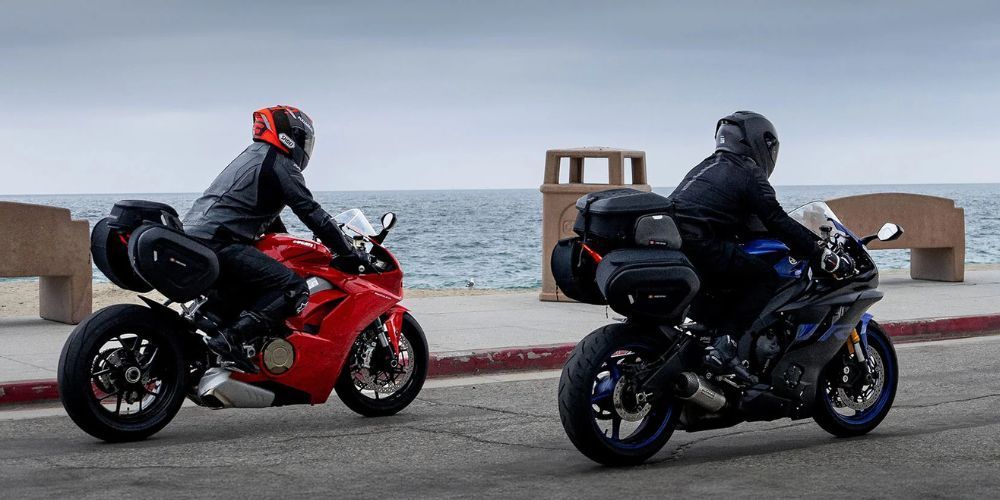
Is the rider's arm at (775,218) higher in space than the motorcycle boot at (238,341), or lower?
Answer: higher

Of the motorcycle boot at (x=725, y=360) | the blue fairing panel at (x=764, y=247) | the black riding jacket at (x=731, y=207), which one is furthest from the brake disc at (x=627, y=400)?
the blue fairing panel at (x=764, y=247)

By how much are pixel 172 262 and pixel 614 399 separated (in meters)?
2.58

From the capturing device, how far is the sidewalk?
36.5ft

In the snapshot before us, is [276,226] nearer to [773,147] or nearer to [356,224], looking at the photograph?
[356,224]

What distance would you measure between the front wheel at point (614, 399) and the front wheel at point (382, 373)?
83.9 inches

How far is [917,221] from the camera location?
59.1 ft

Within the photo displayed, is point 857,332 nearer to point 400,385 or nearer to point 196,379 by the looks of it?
point 400,385

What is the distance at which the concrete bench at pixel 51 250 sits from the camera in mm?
12750

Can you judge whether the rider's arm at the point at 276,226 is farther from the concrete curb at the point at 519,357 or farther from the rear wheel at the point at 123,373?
the concrete curb at the point at 519,357

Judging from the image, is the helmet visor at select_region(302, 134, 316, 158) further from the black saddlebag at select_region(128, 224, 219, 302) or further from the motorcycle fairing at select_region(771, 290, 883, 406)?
the motorcycle fairing at select_region(771, 290, 883, 406)

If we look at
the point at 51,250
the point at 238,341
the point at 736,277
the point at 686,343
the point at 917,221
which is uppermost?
the point at 917,221

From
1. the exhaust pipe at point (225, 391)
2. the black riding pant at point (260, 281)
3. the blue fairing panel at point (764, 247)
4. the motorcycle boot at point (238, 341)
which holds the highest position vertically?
the blue fairing panel at point (764, 247)

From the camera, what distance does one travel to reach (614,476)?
664 cm

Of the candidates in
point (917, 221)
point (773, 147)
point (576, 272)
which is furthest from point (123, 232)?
point (917, 221)
